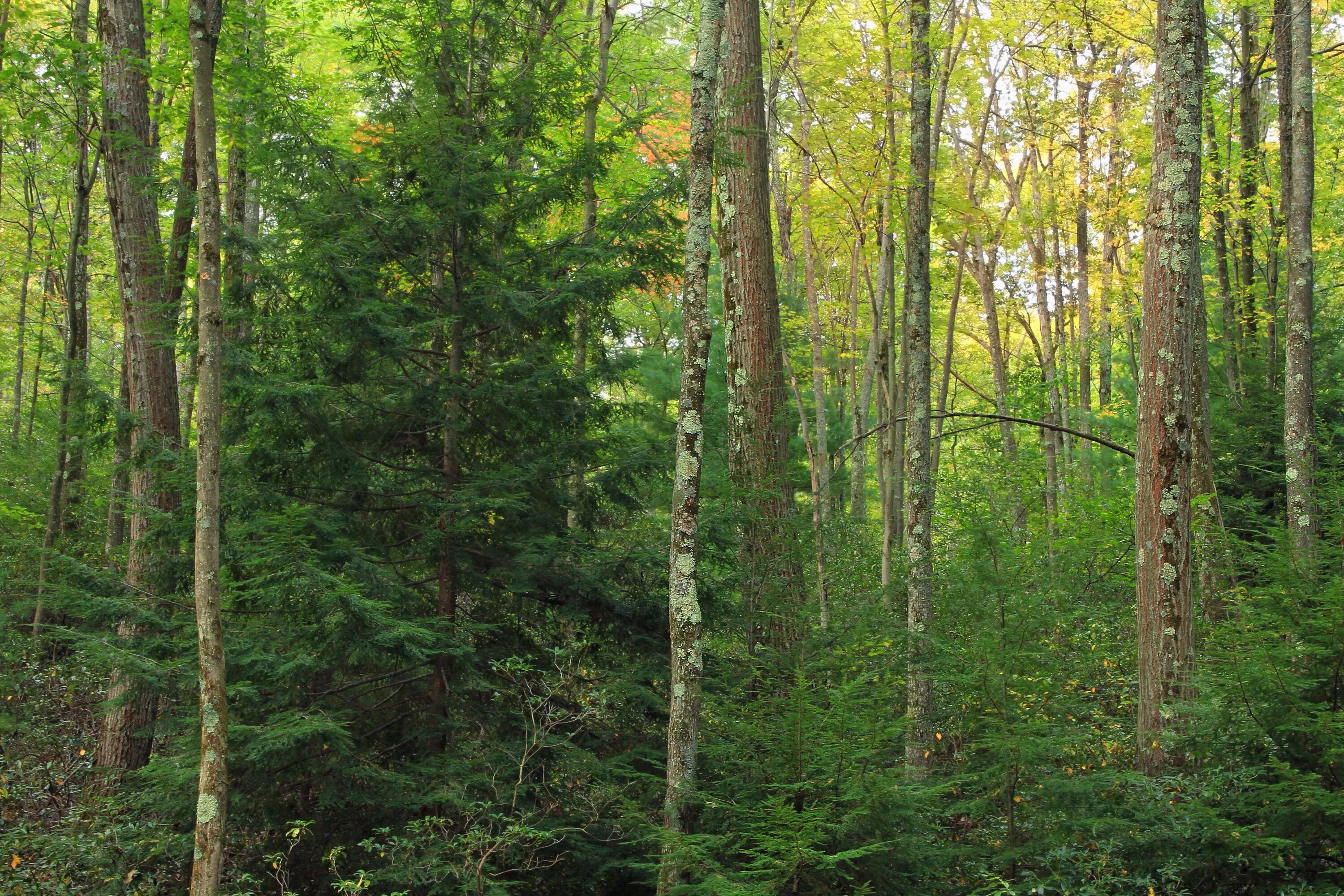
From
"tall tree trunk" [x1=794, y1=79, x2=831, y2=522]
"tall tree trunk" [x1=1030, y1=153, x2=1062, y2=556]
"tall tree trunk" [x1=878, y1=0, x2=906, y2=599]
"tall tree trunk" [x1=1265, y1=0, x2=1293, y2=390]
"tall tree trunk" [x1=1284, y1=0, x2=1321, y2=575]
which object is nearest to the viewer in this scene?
"tall tree trunk" [x1=1284, y1=0, x2=1321, y2=575]

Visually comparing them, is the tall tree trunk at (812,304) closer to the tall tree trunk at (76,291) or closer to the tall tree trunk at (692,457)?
the tall tree trunk at (692,457)

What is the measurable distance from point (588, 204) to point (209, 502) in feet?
19.8

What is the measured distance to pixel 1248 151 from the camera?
13281mm

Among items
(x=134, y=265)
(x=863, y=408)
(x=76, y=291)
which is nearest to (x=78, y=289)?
(x=76, y=291)

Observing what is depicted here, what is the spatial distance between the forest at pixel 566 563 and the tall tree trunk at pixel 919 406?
42mm

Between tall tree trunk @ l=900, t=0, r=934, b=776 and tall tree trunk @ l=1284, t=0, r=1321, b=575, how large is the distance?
3.99m

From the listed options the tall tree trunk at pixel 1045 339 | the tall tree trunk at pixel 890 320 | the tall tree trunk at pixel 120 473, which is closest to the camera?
the tall tree trunk at pixel 120 473

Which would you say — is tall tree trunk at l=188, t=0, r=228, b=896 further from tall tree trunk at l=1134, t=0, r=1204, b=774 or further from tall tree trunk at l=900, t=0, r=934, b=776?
tall tree trunk at l=1134, t=0, r=1204, b=774

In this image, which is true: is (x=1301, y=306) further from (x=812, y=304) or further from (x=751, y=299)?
(x=812, y=304)

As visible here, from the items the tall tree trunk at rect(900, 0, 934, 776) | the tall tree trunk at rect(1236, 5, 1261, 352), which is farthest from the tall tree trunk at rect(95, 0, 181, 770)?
the tall tree trunk at rect(1236, 5, 1261, 352)

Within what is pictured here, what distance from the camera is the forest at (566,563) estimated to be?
18.4 ft

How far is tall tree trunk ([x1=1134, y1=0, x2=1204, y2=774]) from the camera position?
642 cm

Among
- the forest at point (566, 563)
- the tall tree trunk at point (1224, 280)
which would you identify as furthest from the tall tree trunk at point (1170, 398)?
the tall tree trunk at point (1224, 280)

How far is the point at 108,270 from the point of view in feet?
68.0
